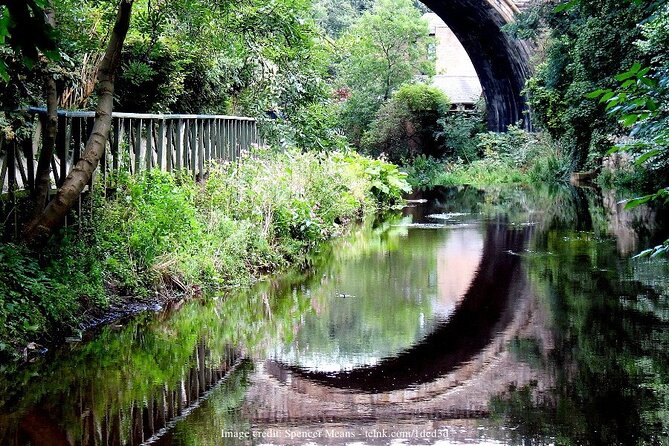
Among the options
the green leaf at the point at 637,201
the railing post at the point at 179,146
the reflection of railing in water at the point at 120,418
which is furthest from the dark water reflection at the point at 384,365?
the railing post at the point at 179,146

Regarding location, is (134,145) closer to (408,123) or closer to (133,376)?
(133,376)

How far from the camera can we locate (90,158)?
29.3 feet

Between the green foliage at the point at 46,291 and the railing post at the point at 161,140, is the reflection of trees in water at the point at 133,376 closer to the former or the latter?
the green foliage at the point at 46,291

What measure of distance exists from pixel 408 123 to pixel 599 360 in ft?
118

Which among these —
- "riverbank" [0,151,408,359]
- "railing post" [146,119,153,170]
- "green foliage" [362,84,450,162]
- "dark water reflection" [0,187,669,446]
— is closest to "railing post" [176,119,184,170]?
"riverbank" [0,151,408,359]

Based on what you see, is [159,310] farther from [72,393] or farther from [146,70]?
[146,70]

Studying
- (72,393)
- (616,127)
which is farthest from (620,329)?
(616,127)

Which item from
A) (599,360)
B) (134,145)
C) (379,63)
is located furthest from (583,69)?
(379,63)

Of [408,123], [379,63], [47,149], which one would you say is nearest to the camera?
[47,149]

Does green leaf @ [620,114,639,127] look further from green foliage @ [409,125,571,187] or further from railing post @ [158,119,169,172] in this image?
green foliage @ [409,125,571,187]

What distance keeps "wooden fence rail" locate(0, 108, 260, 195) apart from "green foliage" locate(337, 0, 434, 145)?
28611 mm

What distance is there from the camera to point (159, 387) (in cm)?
684

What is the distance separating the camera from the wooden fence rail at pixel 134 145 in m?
8.96

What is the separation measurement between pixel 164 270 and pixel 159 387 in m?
3.55
